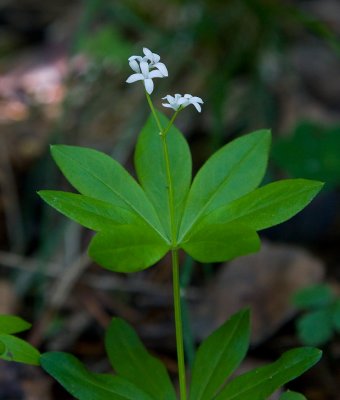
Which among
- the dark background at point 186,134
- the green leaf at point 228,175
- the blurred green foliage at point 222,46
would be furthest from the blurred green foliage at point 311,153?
the green leaf at point 228,175

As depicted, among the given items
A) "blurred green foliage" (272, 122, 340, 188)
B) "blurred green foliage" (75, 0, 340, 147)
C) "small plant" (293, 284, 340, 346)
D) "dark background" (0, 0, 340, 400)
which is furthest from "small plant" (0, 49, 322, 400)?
"blurred green foliage" (75, 0, 340, 147)

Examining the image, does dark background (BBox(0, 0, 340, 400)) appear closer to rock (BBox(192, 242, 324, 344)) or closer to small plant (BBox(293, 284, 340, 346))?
rock (BBox(192, 242, 324, 344))

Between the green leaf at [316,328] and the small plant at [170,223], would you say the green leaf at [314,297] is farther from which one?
the small plant at [170,223]

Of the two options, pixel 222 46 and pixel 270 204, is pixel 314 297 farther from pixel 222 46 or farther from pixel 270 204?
pixel 222 46

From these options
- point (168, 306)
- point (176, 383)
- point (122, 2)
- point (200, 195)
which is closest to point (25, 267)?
point (168, 306)

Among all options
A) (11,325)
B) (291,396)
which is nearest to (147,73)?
(11,325)

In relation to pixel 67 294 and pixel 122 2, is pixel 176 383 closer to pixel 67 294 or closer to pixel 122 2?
pixel 67 294
